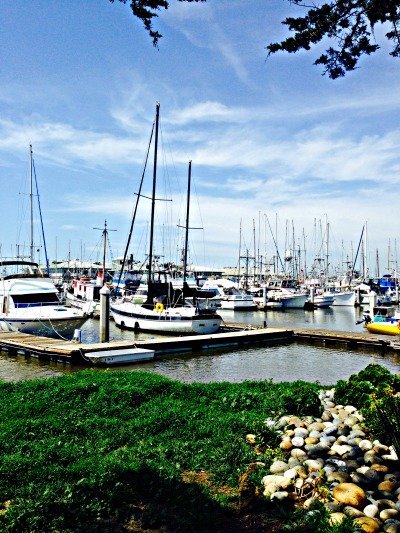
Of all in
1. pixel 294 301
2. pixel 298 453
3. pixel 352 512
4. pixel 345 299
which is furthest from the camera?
pixel 345 299

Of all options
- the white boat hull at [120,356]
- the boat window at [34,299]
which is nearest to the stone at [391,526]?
the white boat hull at [120,356]

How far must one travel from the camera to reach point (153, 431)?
27.6 ft

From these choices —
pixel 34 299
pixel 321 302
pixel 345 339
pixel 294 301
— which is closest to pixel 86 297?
pixel 294 301

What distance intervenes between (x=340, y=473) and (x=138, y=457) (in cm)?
297

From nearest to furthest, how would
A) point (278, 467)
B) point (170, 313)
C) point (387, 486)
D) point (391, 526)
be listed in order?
1. point (391, 526)
2. point (387, 486)
3. point (278, 467)
4. point (170, 313)

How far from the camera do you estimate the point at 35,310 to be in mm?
31000

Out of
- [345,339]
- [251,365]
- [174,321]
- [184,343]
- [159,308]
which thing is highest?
[159,308]

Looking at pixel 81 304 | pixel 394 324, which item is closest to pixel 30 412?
pixel 394 324

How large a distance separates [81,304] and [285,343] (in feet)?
95.6

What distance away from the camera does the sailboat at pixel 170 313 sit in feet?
111

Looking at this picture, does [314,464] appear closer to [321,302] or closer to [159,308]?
[159,308]

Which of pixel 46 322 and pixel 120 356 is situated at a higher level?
pixel 46 322

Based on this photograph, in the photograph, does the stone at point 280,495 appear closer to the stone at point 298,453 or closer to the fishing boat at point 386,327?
the stone at point 298,453

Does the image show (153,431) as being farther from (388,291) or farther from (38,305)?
(388,291)
